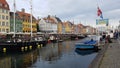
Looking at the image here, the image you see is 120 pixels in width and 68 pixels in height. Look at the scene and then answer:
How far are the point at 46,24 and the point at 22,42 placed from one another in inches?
3775

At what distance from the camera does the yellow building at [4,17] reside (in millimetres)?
100875

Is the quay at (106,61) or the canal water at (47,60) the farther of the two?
the canal water at (47,60)

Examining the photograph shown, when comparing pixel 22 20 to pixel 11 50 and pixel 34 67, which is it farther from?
pixel 34 67

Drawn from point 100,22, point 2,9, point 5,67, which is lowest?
point 5,67

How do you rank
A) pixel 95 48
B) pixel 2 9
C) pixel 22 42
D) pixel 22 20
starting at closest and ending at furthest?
pixel 95 48, pixel 22 42, pixel 2 9, pixel 22 20

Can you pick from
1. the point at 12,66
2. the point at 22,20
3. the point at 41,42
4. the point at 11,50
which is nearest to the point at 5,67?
the point at 12,66

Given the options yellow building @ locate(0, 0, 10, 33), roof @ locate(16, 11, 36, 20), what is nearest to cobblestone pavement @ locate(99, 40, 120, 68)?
yellow building @ locate(0, 0, 10, 33)

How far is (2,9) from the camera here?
102 metres

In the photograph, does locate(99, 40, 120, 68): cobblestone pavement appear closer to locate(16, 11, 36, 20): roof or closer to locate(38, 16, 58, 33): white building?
locate(16, 11, 36, 20): roof

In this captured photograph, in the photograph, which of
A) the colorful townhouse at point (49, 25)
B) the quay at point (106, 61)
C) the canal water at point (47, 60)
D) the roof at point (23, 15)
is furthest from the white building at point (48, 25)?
the quay at point (106, 61)

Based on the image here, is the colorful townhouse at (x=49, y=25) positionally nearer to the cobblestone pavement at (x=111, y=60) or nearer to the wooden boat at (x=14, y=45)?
the wooden boat at (x=14, y=45)

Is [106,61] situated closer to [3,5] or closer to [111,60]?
[111,60]

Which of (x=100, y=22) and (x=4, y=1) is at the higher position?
(x=4, y=1)

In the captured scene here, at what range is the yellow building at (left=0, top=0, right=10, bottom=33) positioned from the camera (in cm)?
10088
